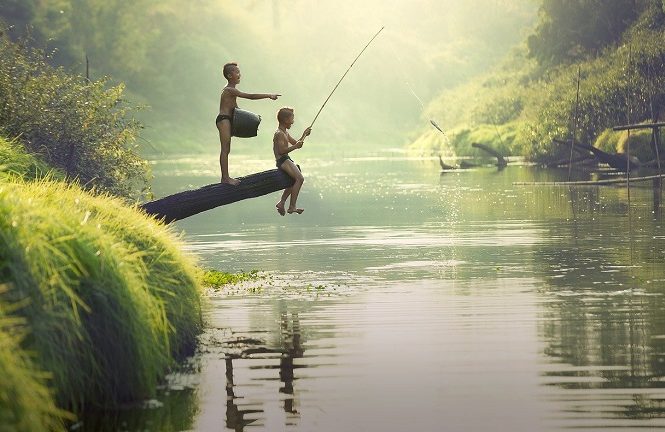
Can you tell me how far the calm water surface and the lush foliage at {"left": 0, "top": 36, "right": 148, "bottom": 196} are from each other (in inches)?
121

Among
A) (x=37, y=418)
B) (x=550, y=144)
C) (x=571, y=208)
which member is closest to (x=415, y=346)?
(x=37, y=418)

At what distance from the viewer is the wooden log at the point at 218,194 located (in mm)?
20688

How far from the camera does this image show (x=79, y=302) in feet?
40.8

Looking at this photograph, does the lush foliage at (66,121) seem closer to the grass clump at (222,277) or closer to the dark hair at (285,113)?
the grass clump at (222,277)

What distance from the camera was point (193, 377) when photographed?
15156 millimetres

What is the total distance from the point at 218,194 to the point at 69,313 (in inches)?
332

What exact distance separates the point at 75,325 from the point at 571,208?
1367 inches

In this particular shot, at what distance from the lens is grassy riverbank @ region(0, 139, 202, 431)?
11453 millimetres

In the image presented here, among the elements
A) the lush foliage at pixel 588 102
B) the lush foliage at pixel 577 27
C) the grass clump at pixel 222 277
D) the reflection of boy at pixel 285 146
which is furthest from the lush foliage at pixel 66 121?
the lush foliage at pixel 577 27

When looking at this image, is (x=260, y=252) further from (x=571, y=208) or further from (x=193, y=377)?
(x=193, y=377)

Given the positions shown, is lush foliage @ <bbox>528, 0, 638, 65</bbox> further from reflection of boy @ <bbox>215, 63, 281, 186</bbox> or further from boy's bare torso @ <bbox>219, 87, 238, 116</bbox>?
boy's bare torso @ <bbox>219, 87, 238, 116</bbox>

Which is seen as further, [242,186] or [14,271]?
[242,186]

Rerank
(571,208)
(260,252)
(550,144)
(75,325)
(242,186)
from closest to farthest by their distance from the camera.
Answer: (75,325)
(242,186)
(260,252)
(571,208)
(550,144)

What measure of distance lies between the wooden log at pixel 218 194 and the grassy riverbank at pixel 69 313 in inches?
194
